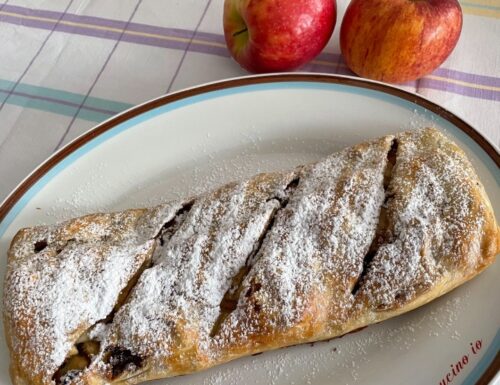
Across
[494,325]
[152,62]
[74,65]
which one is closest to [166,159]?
A: [152,62]

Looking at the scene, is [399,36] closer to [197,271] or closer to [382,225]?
[382,225]

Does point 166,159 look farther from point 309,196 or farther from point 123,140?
point 309,196

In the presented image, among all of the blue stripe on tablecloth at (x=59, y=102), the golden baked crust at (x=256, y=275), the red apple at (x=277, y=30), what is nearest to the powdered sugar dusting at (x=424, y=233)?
the golden baked crust at (x=256, y=275)

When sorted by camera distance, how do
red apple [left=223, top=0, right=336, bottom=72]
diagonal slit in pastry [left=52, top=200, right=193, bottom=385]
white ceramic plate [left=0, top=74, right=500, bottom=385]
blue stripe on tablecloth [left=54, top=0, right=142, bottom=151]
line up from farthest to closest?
blue stripe on tablecloth [left=54, top=0, right=142, bottom=151]
red apple [left=223, top=0, right=336, bottom=72]
white ceramic plate [left=0, top=74, right=500, bottom=385]
diagonal slit in pastry [left=52, top=200, right=193, bottom=385]

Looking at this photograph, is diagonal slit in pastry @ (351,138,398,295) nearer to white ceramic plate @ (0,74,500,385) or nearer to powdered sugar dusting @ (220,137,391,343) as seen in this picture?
powdered sugar dusting @ (220,137,391,343)

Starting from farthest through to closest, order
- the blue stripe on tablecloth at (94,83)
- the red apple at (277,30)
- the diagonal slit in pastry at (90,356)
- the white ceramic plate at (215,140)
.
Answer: the blue stripe on tablecloth at (94,83) → the red apple at (277,30) → the white ceramic plate at (215,140) → the diagonal slit in pastry at (90,356)

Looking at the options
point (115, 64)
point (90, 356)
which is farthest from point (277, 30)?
point (90, 356)

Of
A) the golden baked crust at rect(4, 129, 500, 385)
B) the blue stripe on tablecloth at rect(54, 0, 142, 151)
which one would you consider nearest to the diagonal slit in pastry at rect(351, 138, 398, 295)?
the golden baked crust at rect(4, 129, 500, 385)

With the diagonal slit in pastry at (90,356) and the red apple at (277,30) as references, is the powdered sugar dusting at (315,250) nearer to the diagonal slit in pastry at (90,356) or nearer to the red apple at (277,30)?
the diagonal slit in pastry at (90,356)
